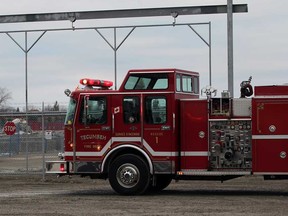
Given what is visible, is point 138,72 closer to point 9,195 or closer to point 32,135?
point 9,195

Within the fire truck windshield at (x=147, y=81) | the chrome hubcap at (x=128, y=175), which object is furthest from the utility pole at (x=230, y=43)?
the chrome hubcap at (x=128, y=175)

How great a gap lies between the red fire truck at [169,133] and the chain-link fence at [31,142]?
18.7ft

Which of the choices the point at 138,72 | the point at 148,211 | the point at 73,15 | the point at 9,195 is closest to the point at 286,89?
the point at 138,72

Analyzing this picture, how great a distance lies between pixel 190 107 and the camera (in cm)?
1664

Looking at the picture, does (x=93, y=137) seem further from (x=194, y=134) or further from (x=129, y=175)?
(x=194, y=134)

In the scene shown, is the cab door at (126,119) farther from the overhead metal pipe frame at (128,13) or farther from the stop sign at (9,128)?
the overhead metal pipe frame at (128,13)

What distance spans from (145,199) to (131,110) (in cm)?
216

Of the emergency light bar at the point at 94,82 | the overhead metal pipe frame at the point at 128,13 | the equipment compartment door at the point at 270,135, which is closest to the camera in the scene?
the equipment compartment door at the point at 270,135

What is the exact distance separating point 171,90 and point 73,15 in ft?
33.6

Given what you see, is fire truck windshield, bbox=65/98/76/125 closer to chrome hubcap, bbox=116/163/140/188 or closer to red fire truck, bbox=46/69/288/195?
red fire truck, bbox=46/69/288/195

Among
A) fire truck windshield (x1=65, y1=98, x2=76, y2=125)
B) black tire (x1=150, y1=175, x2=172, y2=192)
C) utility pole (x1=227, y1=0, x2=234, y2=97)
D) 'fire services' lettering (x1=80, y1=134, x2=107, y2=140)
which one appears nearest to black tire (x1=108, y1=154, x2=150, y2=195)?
'fire services' lettering (x1=80, y1=134, x2=107, y2=140)

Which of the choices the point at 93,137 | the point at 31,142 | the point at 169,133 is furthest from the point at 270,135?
the point at 31,142

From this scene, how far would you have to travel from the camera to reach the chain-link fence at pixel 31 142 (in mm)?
23438

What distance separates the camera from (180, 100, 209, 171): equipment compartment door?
16547 mm
